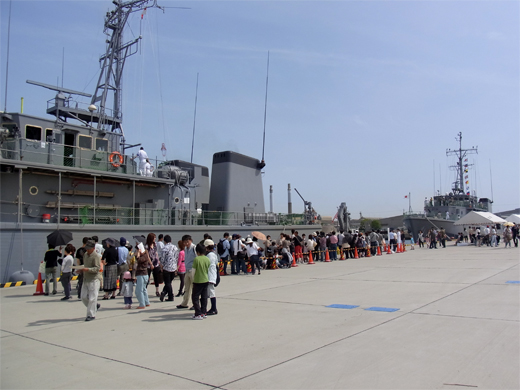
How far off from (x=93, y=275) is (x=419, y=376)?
241 inches

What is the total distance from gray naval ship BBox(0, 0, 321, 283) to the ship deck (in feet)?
15.9

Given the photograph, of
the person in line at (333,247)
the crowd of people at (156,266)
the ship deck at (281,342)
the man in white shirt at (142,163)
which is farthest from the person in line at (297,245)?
the ship deck at (281,342)

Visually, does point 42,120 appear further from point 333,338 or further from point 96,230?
point 333,338

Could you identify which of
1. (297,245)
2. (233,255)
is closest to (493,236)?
(297,245)

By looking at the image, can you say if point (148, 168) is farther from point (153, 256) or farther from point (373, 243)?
point (373, 243)

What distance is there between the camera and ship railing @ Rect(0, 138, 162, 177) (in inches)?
573

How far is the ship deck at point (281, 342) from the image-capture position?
14.3 ft

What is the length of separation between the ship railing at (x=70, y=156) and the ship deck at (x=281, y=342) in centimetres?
669

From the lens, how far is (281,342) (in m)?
5.75

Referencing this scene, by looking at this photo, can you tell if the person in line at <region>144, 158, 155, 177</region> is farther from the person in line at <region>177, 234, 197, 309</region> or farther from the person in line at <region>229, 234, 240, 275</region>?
Answer: the person in line at <region>177, 234, 197, 309</region>

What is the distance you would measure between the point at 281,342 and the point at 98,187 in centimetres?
1394

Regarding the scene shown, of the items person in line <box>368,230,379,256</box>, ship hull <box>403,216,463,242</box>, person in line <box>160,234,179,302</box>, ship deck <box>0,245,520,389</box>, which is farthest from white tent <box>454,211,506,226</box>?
person in line <box>160,234,179,302</box>

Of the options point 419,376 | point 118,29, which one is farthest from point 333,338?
point 118,29

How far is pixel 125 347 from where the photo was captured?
5.80m
